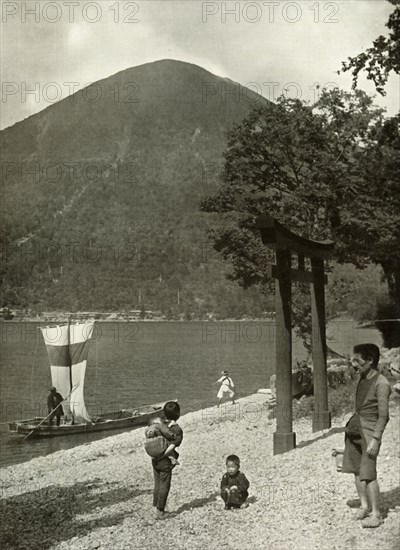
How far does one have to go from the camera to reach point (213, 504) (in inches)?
290

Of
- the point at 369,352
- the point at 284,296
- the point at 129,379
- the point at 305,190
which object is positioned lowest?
the point at 129,379

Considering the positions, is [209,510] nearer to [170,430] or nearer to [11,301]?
[170,430]

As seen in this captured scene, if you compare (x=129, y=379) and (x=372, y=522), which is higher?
(x=372, y=522)

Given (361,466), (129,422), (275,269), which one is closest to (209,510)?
(361,466)

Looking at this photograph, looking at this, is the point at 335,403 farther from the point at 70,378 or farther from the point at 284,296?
the point at 70,378

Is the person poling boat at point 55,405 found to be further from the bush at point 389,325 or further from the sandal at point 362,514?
the sandal at point 362,514

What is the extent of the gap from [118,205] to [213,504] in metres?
144

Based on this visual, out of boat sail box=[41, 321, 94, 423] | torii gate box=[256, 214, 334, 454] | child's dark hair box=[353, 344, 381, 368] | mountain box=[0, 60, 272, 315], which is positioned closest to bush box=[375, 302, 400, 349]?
boat sail box=[41, 321, 94, 423]

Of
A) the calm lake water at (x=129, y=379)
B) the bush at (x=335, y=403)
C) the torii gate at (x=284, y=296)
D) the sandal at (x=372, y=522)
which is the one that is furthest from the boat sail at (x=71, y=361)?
the sandal at (x=372, y=522)

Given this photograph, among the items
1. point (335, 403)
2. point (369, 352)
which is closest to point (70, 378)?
point (335, 403)

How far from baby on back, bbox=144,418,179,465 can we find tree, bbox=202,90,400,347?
10.6 metres

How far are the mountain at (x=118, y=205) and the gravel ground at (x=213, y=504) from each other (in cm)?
6566

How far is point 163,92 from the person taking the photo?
146m

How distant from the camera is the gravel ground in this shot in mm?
5949
